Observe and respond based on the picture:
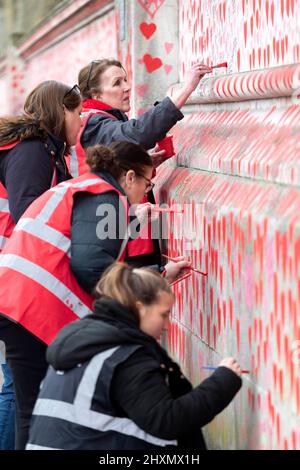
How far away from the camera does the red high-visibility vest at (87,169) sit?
4.77 meters

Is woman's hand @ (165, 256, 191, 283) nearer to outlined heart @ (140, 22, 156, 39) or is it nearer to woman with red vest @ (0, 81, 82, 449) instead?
woman with red vest @ (0, 81, 82, 449)

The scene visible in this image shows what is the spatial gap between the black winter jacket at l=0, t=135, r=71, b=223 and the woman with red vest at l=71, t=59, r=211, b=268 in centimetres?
43

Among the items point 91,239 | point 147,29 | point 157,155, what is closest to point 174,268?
point 91,239

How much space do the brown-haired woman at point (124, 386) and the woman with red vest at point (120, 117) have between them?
1237 millimetres

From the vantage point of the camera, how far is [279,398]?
3381 millimetres

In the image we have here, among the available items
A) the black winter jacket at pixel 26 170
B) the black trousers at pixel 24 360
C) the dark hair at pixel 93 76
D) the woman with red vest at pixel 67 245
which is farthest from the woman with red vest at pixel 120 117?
the black trousers at pixel 24 360

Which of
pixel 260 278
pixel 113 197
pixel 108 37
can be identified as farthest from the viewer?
pixel 108 37

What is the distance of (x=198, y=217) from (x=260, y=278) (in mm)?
983

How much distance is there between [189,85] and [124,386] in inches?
74.5

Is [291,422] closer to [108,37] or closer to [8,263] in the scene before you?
[8,263]

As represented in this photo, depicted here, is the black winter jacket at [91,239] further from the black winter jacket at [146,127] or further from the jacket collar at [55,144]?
the black winter jacket at [146,127]

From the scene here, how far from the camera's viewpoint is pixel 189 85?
4.79m

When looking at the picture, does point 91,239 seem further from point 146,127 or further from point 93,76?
point 93,76
